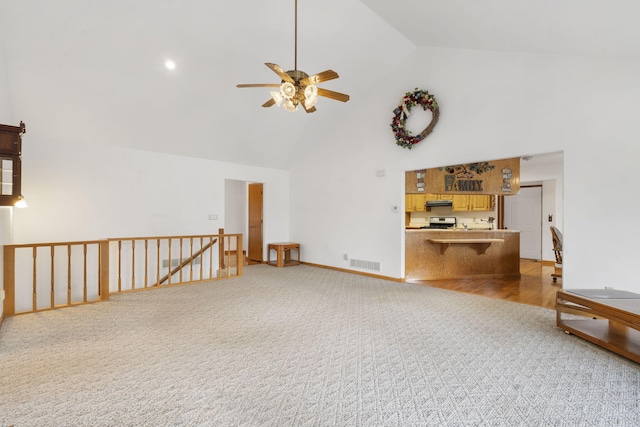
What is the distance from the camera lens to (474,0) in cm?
321

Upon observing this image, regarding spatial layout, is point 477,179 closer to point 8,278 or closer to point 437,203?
point 437,203

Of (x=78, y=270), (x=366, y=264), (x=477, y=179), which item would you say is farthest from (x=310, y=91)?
(x=477, y=179)

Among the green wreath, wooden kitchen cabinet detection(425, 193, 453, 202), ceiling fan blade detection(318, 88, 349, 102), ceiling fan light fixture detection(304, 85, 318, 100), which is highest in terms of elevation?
the green wreath

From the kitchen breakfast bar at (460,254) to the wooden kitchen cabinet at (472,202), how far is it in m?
1.77

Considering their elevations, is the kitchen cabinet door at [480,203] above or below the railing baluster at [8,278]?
above

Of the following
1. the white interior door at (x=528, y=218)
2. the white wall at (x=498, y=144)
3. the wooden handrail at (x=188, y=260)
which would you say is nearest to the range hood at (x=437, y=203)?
the white interior door at (x=528, y=218)

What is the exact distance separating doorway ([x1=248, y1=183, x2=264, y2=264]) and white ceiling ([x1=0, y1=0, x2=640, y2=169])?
2145 mm

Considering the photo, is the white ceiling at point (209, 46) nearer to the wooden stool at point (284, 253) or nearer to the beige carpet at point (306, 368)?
the wooden stool at point (284, 253)

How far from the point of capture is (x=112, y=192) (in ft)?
17.2

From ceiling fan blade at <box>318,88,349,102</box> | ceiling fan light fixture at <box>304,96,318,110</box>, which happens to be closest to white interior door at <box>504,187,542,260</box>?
ceiling fan blade at <box>318,88,349,102</box>

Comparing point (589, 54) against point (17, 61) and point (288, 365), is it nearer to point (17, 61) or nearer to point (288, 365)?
point (288, 365)

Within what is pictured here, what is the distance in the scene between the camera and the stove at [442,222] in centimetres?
818

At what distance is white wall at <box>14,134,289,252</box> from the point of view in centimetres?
462

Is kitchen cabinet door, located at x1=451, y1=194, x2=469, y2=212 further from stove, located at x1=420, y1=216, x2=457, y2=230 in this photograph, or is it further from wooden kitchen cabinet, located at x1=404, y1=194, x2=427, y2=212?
wooden kitchen cabinet, located at x1=404, y1=194, x2=427, y2=212
